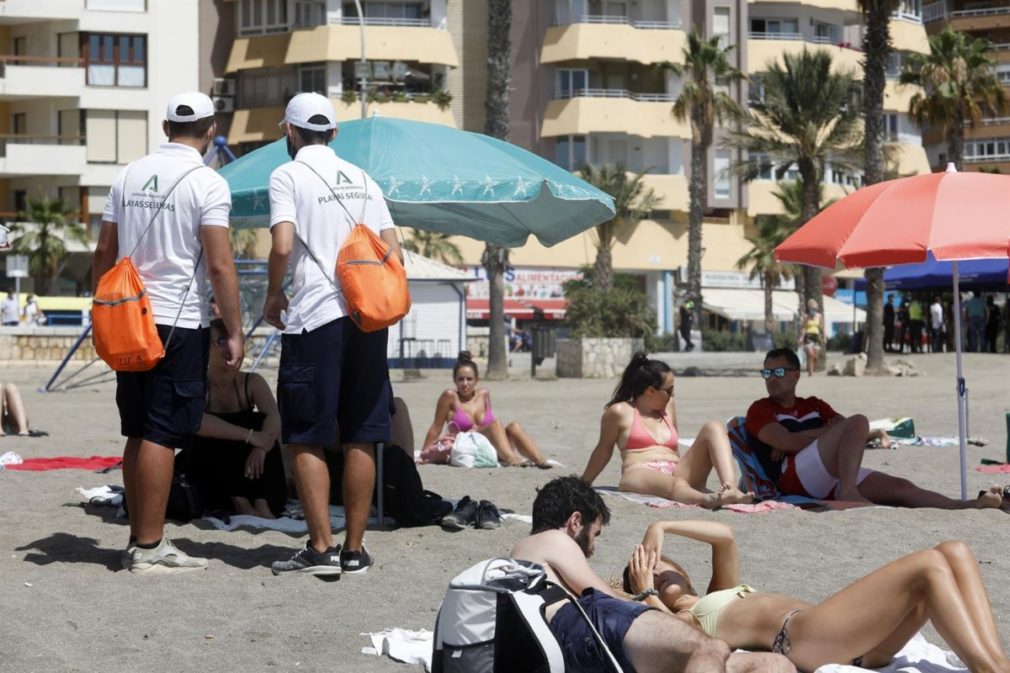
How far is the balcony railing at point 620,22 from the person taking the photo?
2198 inches

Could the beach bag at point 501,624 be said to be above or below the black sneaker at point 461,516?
above

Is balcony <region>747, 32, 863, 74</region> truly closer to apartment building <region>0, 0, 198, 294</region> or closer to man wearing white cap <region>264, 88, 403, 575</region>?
apartment building <region>0, 0, 198, 294</region>

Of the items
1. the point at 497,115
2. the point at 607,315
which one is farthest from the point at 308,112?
the point at 607,315

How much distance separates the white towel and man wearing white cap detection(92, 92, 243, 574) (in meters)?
1.48

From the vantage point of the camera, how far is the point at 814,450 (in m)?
9.02

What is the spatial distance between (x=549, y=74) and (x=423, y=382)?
95.9 feet

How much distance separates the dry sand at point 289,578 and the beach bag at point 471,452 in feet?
0.53

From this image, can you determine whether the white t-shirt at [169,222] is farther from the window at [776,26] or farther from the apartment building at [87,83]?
the window at [776,26]

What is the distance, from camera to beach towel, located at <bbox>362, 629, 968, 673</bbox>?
5.27 meters

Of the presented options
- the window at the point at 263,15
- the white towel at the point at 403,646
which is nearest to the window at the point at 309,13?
the window at the point at 263,15

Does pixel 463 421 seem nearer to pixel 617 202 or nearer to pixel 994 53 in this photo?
pixel 617 202

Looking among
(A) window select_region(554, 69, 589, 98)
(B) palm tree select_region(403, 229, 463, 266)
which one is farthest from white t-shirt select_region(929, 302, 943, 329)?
(A) window select_region(554, 69, 589, 98)

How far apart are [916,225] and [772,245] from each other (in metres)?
A: 49.5

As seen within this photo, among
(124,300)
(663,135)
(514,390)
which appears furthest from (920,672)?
(663,135)
